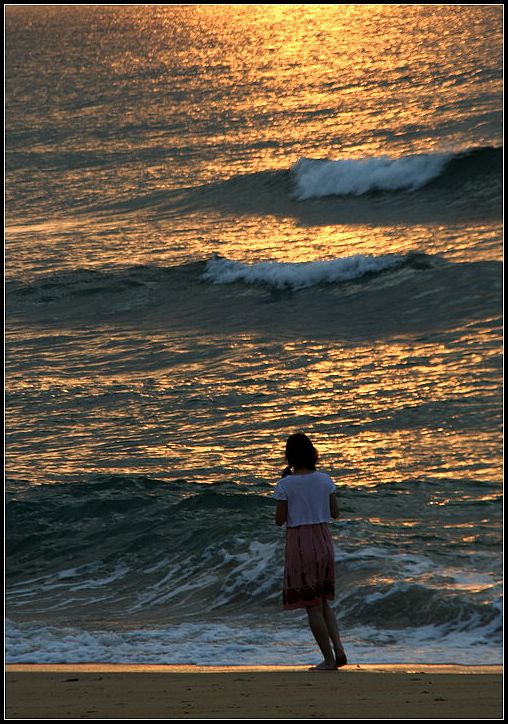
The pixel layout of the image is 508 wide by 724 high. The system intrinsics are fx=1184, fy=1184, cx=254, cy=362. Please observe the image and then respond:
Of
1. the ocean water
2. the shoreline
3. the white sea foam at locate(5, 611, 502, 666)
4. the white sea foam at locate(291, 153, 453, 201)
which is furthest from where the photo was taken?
the white sea foam at locate(291, 153, 453, 201)

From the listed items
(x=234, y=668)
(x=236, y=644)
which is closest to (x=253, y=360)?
(x=236, y=644)

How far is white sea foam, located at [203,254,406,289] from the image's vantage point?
817 inches

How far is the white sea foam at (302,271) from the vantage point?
2075 centimetres

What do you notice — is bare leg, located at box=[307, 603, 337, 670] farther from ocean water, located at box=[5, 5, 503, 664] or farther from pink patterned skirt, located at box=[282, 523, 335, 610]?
ocean water, located at box=[5, 5, 503, 664]

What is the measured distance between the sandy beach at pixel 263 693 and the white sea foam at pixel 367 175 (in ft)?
65.9

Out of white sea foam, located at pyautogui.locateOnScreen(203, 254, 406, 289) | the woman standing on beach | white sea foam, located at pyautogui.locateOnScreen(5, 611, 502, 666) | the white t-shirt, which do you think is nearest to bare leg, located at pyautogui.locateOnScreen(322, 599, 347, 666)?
the woman standing on beach

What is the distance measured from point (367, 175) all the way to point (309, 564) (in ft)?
69.4

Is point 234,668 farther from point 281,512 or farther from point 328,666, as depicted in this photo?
point 281,512

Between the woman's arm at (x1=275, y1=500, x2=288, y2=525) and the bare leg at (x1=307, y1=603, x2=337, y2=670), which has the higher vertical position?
the woman's arm at (x1=275, y1=500, x2=288, y2=525)

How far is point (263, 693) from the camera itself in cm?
622

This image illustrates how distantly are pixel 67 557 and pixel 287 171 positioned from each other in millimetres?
19324

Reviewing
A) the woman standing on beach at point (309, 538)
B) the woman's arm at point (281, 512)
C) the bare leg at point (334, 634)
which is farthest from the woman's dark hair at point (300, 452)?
the bare leg at point (334, 634)

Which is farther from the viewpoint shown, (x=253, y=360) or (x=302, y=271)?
(x=302, y=271)

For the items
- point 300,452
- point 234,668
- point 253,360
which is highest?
point 253,360
